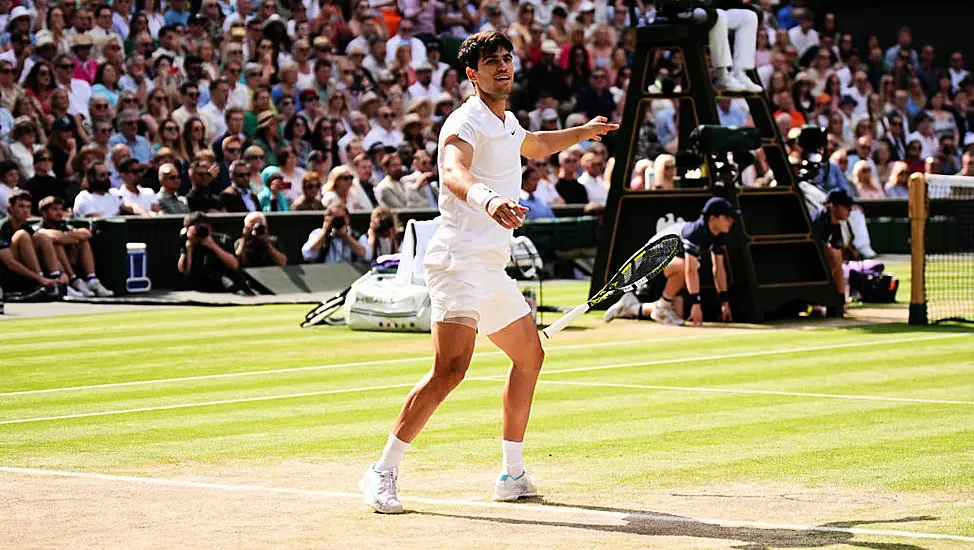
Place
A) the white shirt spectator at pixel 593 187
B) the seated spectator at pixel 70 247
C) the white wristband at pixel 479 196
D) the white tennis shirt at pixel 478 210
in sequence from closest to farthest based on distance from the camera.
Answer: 1. the white wristband at pixel 479 196
2. the white tennis shirt at pixel 478 210
3. the seated spectator at pixel 70 247
4. the white shirt spectator at pixel 593 187

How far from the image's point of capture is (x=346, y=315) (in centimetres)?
1744

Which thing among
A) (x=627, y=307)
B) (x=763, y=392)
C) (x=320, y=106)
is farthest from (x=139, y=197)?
(x=763, y=392)

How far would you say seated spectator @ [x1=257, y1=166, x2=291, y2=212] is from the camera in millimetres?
23953

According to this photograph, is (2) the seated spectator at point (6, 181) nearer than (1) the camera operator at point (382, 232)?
Yes

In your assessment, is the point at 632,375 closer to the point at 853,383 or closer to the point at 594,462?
the point at 853,383

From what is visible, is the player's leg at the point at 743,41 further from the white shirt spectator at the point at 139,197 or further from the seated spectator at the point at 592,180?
the seated spectator at the point at 592,180

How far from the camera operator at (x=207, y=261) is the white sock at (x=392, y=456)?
14.9 m

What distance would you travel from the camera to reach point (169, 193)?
23.2 m

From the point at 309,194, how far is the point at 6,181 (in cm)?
426

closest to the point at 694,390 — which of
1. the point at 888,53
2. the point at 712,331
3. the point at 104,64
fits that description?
the point at 712,331

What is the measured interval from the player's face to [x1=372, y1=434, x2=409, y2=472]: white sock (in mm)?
1620

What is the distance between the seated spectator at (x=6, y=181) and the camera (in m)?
21.8

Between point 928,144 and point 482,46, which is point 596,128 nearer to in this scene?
point 482,46

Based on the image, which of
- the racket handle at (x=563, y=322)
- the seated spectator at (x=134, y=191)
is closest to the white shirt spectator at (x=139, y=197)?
the seated spectator at (x=134, y=191)
